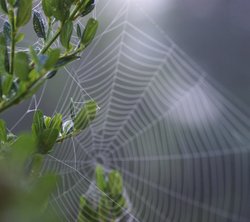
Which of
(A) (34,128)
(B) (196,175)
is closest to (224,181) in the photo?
(B) (196,175)

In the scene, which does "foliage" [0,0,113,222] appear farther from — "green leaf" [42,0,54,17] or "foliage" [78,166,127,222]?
"foliage" [78,166,127,222]

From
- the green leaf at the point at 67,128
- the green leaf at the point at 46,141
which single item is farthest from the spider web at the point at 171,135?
the green leaf at the point at 46,141

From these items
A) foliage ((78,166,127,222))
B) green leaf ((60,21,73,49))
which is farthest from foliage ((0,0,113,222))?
foliage ((78,166,127,222))

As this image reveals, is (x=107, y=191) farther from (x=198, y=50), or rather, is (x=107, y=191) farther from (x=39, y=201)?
(x=198, y=50)

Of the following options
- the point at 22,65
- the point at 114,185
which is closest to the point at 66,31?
the point at 22,65

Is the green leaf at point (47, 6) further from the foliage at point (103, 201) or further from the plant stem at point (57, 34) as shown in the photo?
the foliage at point (103, 201)
